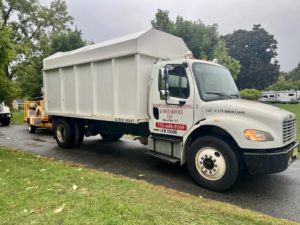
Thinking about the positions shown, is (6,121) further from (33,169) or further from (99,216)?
(99,216)

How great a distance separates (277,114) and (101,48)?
442 centimetres

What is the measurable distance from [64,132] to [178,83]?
196 inches

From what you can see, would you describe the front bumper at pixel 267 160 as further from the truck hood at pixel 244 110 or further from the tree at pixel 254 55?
the tree at pixel 254 55

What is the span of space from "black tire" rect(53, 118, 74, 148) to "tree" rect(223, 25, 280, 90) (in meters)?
50.6

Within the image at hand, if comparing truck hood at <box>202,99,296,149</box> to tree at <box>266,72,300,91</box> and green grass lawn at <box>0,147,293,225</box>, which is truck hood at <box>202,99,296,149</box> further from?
tree at <box>266,72,300,91</box>

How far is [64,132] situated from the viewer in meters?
8.71

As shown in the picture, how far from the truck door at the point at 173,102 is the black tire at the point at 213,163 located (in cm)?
54

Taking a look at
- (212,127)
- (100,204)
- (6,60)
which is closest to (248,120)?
(212,127)

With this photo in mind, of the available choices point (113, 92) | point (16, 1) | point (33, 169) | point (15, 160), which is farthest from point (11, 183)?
point (16, 1)

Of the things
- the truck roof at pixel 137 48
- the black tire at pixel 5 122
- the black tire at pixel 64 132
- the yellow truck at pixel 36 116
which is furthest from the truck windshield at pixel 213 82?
the black tire at pixel 5 122

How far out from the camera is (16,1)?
28641 millimetres

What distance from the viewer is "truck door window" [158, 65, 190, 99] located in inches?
209

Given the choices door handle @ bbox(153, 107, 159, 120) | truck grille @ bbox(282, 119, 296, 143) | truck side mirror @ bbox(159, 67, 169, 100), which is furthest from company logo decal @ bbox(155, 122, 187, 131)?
truck grille @ bbox(282, 119, 296, 143)

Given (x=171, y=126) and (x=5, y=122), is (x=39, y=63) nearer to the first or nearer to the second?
(x=5, y=122)
